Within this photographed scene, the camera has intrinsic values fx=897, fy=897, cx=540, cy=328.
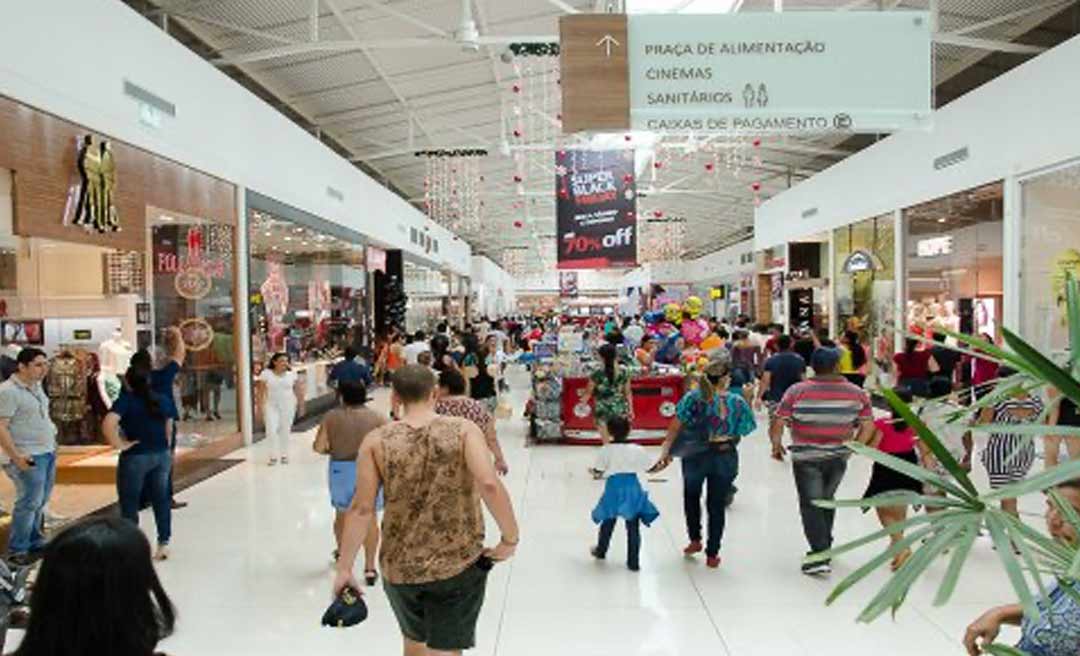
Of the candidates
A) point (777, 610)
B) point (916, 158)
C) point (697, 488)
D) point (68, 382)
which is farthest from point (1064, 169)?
point (68, 382)

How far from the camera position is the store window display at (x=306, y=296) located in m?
11.6

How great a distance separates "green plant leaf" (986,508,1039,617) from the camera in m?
1.43

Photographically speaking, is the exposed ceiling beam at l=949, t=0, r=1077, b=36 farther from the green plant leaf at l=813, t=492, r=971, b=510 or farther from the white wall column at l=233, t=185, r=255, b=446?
the green plant leaf at l=813, t=492, r=971, b=510

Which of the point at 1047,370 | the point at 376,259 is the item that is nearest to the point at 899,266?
the point at 376,259

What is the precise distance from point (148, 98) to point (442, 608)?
258 inches

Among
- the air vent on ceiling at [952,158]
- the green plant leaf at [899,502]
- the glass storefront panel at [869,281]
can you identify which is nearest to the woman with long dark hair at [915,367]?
the air vent on ceiling at [952,158]

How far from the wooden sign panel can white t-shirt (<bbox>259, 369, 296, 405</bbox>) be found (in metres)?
4.93

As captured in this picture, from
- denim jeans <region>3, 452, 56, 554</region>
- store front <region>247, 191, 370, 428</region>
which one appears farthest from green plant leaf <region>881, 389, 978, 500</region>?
store front <region>247, 191, 370, 428</region>

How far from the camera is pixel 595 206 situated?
542 inches

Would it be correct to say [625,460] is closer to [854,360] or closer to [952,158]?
[854,360]

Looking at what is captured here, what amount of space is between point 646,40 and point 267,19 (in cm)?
553

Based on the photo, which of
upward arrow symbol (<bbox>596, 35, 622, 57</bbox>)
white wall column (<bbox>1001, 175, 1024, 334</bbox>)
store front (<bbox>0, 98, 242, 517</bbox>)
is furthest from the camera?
white wall column (<bbox>1001, 175, 1024, 334</bbox>)

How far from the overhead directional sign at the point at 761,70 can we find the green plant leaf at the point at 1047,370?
4.88 meters

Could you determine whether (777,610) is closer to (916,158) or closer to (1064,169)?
(1064,169)
